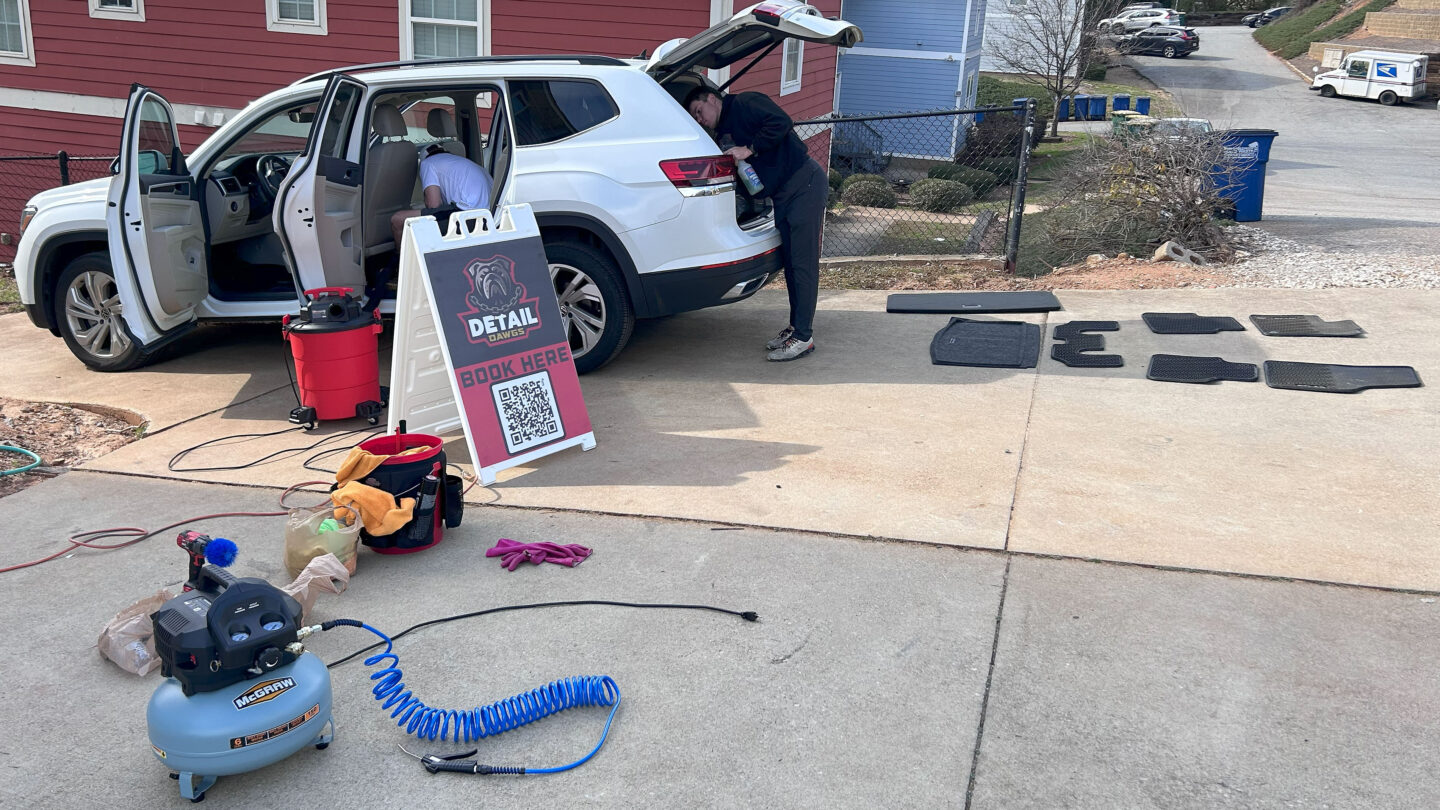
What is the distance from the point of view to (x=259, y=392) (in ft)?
22.0

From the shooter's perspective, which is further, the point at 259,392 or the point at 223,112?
the point at 223,112

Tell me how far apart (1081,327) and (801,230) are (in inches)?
84.8

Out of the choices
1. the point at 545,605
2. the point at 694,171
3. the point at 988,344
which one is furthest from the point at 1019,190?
the point at 545,605

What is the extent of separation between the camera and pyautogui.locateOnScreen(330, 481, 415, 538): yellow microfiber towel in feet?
13.9

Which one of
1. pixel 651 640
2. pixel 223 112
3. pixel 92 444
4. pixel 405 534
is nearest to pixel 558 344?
pixel 405 534

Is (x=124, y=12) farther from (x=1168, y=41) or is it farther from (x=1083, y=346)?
(x=1168, y=41)

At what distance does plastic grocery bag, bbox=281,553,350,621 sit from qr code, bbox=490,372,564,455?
133 cm

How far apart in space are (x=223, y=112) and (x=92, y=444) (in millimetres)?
8053

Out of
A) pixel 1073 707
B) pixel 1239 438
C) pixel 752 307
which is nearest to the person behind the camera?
pixel 1073 707

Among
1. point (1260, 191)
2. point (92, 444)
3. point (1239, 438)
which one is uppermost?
point (1260, 191)

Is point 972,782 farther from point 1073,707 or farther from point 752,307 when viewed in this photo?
point 752,307

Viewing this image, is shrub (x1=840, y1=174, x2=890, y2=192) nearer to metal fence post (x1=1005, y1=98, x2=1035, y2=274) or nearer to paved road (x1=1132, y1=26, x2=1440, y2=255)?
paved road (x1=1132, y1=26, x2=1440, y2=255)

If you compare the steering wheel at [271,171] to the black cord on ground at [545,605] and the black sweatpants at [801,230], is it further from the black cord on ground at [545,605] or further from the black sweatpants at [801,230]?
the black cord on ground at [545,605]

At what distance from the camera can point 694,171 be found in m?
6.43
